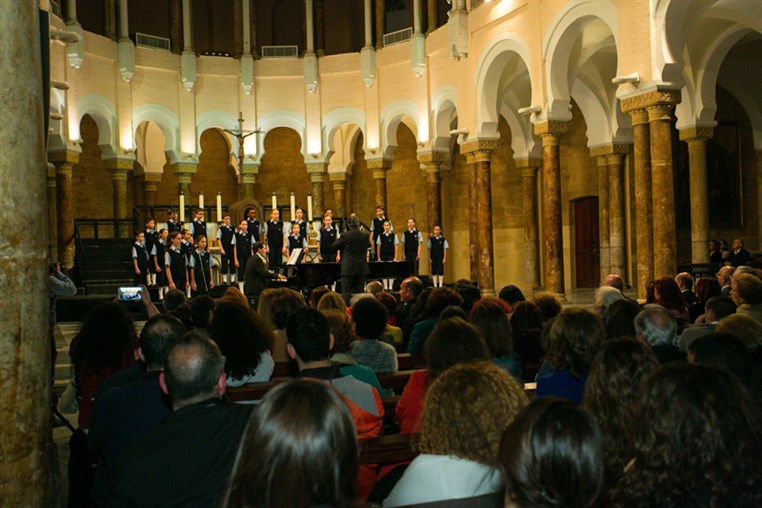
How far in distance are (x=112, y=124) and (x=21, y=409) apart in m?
20.8

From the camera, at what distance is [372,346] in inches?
231

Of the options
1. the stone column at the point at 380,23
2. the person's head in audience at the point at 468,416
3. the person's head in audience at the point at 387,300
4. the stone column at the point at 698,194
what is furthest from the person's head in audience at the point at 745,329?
the stone column at the point at 380,23

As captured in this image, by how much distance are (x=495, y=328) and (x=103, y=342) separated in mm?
2491

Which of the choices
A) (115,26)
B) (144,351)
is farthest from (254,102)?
(144,351)

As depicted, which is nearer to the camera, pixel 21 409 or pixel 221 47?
pixel 21 409

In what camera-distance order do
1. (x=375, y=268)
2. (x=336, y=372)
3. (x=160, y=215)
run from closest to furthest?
(x=336, y=372) → (x=375, y=268) → (x=160, y=215)

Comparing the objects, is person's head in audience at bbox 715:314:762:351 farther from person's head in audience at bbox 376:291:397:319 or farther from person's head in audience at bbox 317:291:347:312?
person's head in audience at bbox 376:291:397:319

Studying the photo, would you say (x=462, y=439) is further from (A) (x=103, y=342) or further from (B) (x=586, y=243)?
(B) (x=586, y=243)

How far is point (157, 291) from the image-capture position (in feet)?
58.9

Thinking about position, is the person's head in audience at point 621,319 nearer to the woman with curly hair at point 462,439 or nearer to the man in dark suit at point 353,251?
the woman with curly hair at point 462,439

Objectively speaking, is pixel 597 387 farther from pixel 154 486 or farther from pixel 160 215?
pixel 160 215

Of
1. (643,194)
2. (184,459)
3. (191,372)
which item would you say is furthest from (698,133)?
(184,459)

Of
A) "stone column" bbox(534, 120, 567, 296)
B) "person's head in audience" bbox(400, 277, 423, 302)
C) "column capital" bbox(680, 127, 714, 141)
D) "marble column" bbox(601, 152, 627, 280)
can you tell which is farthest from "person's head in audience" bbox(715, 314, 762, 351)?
"marble column" bbox(601, 152, 627, 280)

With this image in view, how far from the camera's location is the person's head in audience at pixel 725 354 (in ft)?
12.3
